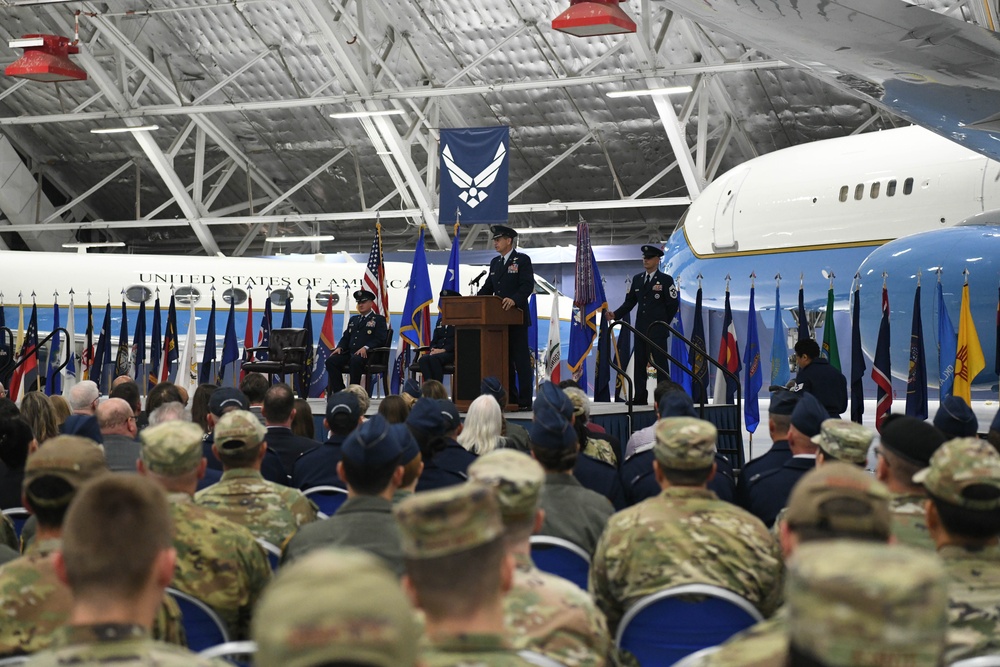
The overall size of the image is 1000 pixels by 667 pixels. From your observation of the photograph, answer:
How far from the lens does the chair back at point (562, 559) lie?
2.96 meters

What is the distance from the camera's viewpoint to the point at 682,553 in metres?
2.68

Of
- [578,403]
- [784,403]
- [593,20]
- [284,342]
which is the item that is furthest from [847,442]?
[284,342]

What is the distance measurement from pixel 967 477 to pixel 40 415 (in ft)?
15.6

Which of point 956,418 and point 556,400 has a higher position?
point 556,400

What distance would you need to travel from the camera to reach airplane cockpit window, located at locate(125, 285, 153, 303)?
1775 centimetres

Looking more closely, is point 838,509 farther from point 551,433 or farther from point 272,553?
point 272,553

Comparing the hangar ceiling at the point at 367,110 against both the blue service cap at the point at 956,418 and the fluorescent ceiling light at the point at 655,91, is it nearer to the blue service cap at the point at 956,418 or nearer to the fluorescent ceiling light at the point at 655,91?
the fluorescent ceiling light at the point at 655,91

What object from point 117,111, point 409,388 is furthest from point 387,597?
point 117,111

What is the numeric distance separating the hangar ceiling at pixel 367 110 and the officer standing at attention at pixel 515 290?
7806mm

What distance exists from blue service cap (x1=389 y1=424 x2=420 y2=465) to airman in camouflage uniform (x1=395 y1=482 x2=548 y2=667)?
1.65m

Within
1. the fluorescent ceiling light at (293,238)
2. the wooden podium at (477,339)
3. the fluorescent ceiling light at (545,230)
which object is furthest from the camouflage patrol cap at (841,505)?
the fluorescent ceiling light at (293,238)

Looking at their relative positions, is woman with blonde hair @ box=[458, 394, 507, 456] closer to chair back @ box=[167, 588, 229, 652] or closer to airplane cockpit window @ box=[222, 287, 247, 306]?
chair back @ box=[167, 588, 229, 652]

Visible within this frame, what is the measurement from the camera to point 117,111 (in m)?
20.0

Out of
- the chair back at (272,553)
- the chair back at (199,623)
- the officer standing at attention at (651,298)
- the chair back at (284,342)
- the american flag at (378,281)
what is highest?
the american flag at (378,281)
